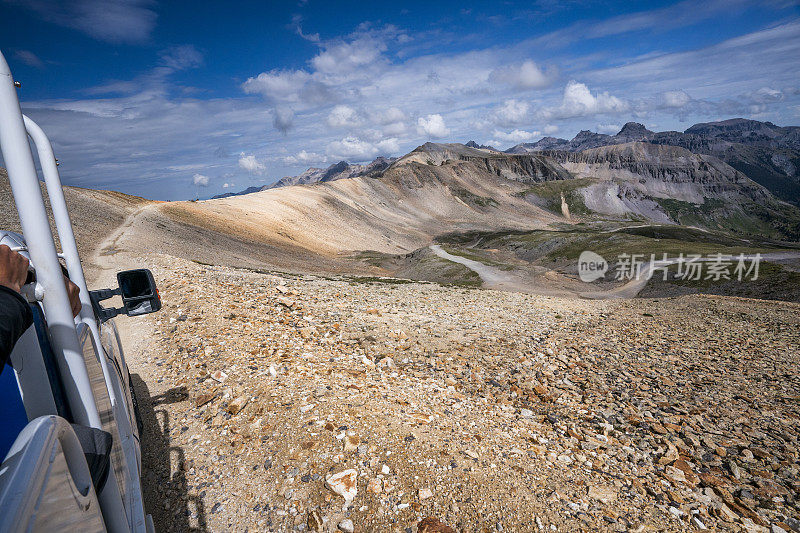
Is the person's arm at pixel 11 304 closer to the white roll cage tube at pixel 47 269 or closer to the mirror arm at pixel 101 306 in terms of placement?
the white roll cage tube at pixel 47 269

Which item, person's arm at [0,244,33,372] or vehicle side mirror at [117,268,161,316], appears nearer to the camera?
person's arm at [0,244,33,372]

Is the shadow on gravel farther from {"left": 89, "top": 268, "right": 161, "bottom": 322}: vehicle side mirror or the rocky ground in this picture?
{"left": 89, "top": 268, "right": 161, "bottom": 322}: vehicle side mirror

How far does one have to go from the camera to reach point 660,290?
4456cm

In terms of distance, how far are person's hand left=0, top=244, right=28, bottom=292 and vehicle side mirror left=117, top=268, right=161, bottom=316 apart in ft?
4.98

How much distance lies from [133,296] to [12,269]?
181 centimetres

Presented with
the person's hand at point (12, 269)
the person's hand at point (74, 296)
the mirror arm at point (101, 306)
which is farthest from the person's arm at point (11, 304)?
the mirror arm at point (101, 306)

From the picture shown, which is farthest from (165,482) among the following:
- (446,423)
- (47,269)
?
(446,423)

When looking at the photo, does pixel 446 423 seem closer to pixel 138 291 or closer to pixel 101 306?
pixel 138 291

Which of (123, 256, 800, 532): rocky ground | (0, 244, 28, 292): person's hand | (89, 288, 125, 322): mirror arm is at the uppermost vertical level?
(0, 244, 28, 292): person's hand

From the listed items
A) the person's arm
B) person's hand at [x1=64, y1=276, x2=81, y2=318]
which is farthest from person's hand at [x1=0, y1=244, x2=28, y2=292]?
person's hand at [x1=64, y1=276, x2=81, y2=318]

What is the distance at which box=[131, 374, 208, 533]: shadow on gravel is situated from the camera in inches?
215

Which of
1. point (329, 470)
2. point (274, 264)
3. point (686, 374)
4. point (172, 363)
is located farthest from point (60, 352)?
point (274, 264)

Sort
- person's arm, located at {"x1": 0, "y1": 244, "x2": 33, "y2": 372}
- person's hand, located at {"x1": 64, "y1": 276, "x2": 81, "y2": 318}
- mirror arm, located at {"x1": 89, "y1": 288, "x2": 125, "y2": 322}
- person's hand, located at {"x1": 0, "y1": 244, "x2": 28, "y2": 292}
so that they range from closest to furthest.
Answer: person's arm, located at {"x1": 0, "y1": 244, "x2": 33, "y2": 372}, person's hand, located at {"x1": 0, "y1": 244, "x2": 28, "y2": 292}, person's hand, located at {"x1": 64, "y1": 276, "x2": 81, "y2": 318}, mirror arm, located at {"x1": 89, "y1": 288, "x2": 125, "y2": 322}

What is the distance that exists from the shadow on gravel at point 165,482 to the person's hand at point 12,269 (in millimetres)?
4664
